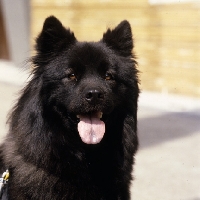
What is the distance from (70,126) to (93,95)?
38 centimetres

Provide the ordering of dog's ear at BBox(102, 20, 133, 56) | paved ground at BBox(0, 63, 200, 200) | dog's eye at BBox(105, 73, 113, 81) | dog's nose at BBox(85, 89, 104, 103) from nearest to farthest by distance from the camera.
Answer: dog's nose at BBox(85, 89, 104, 103), dog's eye at BBox(105, 73, 113, 81), dog's ear at BBox(102, 20, 133, 56), paved ground at BBox(0, 63, 200, 200)

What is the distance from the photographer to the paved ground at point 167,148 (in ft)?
18.0

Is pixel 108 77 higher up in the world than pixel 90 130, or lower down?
A: higher up

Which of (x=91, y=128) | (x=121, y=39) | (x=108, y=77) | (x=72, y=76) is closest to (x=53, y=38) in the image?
(x=72, y=76)

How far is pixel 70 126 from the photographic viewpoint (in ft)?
12.6

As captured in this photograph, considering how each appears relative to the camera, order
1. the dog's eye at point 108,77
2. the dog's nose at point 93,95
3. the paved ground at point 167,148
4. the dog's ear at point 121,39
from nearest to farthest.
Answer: the dog's nose at point 93,95, the dog's eye at point 108,77, the dog's ear at point 121,39, the paved ground at point 167,148

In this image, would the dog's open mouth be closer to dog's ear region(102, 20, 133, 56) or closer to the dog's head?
the dog's head

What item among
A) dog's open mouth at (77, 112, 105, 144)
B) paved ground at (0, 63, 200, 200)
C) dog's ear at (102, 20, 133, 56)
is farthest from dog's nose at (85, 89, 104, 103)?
paved ground at (0, 63, 200, 200)

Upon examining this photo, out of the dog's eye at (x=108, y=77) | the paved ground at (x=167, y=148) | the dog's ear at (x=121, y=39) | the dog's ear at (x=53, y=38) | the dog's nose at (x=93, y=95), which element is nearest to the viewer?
the dog's nose at (x=93, y=95)

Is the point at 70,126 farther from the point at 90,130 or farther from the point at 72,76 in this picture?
the point at 72,76

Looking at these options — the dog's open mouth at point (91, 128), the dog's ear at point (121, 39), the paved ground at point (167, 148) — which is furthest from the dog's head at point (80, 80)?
the paved ground at point (167, 148)

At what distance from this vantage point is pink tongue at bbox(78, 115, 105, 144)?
12.2 ft

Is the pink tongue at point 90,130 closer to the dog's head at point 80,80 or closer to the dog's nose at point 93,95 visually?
the dog's head at point 80,80

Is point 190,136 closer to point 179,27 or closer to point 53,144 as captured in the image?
point 179,27
